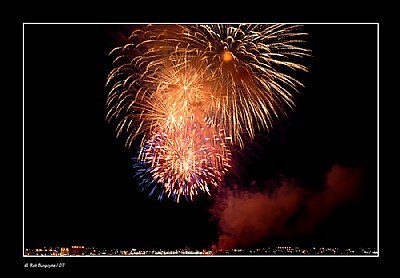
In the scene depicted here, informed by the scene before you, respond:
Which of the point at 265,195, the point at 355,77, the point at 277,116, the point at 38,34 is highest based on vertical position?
the point at 38,34

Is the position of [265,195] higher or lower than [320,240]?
higher

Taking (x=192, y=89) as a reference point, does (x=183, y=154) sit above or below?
below

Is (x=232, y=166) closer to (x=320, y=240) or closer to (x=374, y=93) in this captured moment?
(x=320, y=240)

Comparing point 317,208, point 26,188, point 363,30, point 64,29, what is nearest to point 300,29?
point 363,30

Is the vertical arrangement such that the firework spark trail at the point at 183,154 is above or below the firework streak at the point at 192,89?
below

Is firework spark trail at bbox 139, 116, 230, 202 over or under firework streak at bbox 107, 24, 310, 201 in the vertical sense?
under

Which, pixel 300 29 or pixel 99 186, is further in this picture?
pixel 99 186

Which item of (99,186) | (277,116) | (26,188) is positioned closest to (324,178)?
(277,116)
